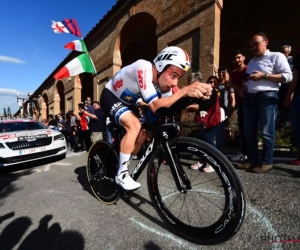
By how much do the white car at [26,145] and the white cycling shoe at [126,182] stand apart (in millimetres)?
4285

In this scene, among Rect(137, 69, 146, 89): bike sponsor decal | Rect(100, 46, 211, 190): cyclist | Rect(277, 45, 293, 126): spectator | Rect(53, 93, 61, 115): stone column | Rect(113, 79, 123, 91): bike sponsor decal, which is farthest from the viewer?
Rect(53, 93, 61, 115): stone column

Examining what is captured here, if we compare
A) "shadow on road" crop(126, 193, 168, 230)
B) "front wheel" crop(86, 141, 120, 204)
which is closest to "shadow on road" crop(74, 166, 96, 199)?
"front wheel" crop(86, 141, 120, 204)

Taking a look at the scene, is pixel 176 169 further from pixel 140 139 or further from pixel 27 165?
pixel 27 165

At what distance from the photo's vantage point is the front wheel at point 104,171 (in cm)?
260

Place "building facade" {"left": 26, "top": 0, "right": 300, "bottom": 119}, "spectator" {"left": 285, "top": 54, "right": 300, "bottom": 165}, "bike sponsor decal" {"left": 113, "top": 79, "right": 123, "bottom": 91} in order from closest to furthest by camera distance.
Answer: "bike sponsor decal" {"left": 113, "top": 79, "right": 123, "bottom": 91}
"spectator" {"left": 285, "top": 54, "right": 300, "bottom": 165}
"building facade" {"left": 26, "top": 0, "right": 300, "bottom": 119}

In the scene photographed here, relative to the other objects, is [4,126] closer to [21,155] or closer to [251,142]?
[21,155]

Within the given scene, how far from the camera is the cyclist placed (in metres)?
1.88

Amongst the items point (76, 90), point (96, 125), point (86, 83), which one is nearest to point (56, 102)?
point (86, 83)

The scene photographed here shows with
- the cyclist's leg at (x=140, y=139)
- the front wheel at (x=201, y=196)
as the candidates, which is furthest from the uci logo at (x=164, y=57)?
the cyclist's leg at (x=140, y=139)

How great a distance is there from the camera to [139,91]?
2248 millimetres

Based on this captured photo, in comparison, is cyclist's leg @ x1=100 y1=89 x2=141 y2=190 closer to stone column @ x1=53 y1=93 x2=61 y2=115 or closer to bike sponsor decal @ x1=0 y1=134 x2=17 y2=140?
bike sponsor decal @ x1=0 y1=134 x2=17 y2=140

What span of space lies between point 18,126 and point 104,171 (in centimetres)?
561

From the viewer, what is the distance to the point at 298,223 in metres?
1.79

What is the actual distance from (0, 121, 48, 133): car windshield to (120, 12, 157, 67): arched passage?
6709 mm
